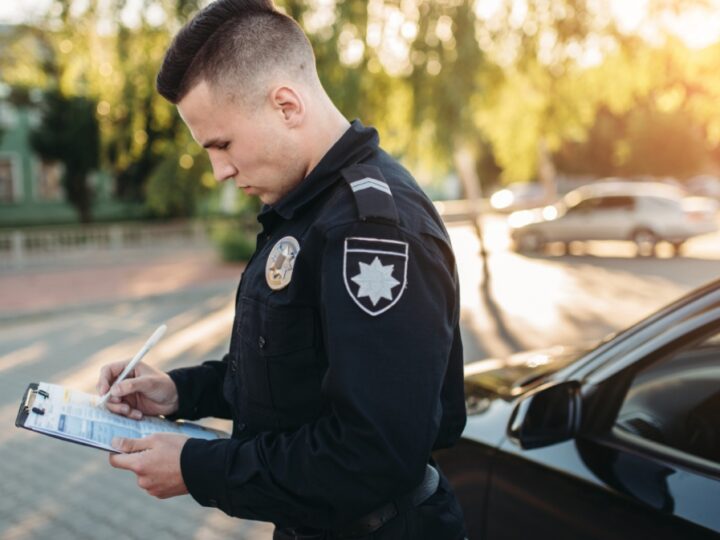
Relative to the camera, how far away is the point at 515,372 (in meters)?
2.78

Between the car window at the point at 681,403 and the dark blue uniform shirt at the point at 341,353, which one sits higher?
the dark blue uniform shirt at the point at 341,353

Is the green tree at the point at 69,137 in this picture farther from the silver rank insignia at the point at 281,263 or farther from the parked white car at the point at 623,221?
the silver rank insignia at the point at 281,263

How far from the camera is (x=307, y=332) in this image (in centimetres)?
131

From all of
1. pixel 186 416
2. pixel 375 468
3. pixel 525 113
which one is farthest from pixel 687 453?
pixel 525 113

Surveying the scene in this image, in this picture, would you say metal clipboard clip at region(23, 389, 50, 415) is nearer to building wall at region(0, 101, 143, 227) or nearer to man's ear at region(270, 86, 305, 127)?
man's ear at region(270, 86, 305, 127)

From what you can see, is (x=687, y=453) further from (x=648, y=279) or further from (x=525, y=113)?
(x=525, y=113)

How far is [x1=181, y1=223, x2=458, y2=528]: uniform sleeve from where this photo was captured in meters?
1.17

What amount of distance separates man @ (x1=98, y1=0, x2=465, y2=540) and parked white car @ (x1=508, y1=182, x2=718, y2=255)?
16.9m

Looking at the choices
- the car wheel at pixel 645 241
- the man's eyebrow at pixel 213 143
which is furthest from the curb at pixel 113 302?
the man's eyebrow at pixel 213 143

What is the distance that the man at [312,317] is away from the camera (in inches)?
46.7

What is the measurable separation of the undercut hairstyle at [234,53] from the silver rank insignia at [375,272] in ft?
1.15

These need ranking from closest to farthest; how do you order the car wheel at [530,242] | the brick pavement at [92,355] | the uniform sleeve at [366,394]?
1. the uniform sleeve at [366,394]
2. the brick pavement at [92,355]
3. the car wheel at [530,242]

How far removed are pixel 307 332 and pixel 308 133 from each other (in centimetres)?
36

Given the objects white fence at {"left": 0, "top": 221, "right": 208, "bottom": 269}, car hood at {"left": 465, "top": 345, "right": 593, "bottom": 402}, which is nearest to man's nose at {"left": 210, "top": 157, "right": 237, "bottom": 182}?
car hood at {"left": 465, "top": 345, "right": 593, "bottom": 402}
